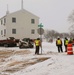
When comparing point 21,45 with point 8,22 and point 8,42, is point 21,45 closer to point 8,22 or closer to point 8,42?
point 8,42

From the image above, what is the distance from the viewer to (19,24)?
6575 cm

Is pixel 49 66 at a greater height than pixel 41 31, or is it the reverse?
pixel 41 31

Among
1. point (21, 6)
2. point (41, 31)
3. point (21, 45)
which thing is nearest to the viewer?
point (41, 31)

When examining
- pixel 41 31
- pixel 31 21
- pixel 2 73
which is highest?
pixel 31 21

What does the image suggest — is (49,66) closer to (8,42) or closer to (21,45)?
(21,45)

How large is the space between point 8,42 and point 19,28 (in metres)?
13.8

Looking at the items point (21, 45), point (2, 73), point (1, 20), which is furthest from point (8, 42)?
point (2, 73)

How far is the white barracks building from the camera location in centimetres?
6512

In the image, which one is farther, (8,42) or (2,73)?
(8,42)

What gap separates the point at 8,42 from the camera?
52281 mm

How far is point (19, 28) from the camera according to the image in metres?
65.8

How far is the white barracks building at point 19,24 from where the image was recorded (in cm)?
6512

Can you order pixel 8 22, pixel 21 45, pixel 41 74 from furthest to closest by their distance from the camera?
pixel 8 22 < pixel 21 45 < pixel 41 74

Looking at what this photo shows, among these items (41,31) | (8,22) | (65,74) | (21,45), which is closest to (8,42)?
(21,45)
